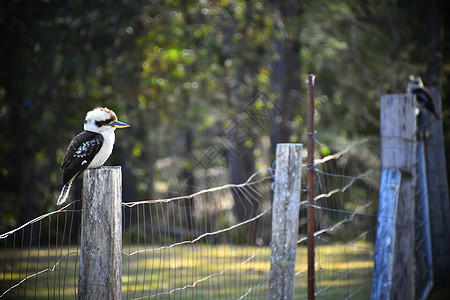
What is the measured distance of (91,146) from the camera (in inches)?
141

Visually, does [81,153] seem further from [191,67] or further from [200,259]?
[191,67]

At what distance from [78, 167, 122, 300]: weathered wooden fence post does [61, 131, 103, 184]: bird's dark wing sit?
3.54 ft

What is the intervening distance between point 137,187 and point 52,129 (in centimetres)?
265

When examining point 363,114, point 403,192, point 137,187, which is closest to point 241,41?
point 363,114

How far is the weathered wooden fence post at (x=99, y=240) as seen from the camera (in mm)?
2473

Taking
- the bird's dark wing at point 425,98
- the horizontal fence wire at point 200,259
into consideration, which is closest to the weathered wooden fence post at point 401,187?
the bird's dark wing at point 425,98

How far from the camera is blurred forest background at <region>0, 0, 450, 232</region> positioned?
12.9 metres

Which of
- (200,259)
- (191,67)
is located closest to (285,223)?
(200,259)

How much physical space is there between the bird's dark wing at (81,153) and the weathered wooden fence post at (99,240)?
1.08 m

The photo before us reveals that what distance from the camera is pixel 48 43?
41.5 ft

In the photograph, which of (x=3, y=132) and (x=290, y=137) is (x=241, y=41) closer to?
(x=290, y=137)

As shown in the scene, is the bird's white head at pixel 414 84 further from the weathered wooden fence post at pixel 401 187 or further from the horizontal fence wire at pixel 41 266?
the horizontal fence wire at pixel 41 266

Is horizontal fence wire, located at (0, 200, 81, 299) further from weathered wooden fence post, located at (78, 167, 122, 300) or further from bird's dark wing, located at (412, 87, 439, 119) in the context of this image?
bird's dark wing, located at (412, 87, 439, 119)

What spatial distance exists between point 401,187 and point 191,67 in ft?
35.7
